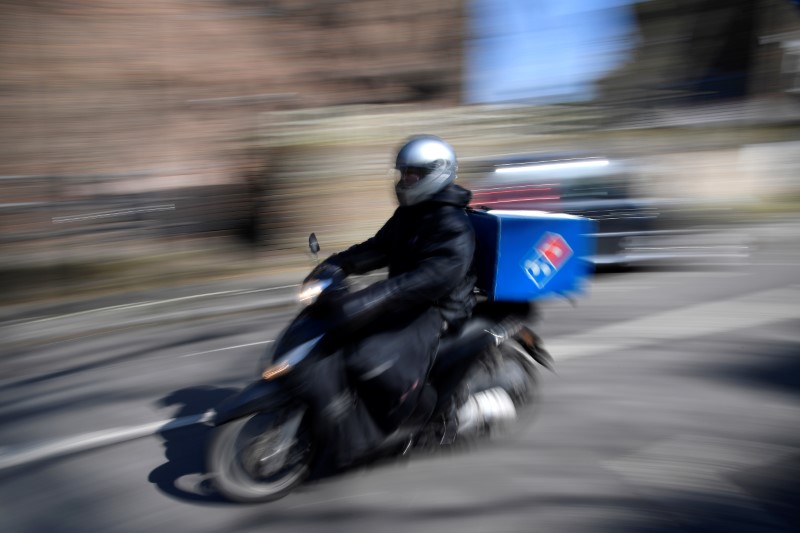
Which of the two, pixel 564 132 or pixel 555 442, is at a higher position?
pixel 564 132

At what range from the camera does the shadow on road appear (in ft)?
12.4

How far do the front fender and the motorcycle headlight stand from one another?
413mm

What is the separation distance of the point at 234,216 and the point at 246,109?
228 inches

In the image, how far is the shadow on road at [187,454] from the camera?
12.4ft

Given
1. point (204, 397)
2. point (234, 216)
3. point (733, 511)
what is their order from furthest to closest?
1. point (234, 216)
2. point (204, 397)
3. point (733, 511)

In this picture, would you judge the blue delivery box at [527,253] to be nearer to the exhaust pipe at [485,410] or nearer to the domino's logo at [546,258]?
the domino's logo at [546,258]

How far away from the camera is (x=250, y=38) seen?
1723 centimetres

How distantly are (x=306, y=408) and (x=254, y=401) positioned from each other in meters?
0.26

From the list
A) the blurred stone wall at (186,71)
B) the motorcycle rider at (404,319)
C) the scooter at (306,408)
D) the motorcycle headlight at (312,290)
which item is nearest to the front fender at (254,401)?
the scooter at (306,408)

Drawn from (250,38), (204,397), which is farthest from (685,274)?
(250,38)

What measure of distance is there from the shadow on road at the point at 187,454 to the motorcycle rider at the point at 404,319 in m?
0.75

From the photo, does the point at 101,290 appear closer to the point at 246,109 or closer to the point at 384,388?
the point at 384,388

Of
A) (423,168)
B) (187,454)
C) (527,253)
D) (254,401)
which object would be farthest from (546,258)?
(187,454)

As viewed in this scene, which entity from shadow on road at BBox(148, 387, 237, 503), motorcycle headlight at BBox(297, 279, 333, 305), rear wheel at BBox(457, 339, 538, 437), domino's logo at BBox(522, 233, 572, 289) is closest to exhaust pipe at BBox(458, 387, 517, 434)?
rear wheel at BBox(457, 339, 538, 437)
